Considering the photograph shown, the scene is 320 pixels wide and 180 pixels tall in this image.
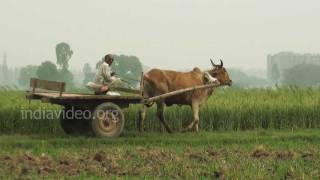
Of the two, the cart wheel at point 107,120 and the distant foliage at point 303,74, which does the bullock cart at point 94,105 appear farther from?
the distant foliage at point 303,74

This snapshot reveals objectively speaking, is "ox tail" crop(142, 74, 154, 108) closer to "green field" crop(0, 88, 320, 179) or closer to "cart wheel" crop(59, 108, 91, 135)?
"green field" crop(0, 88, 320, 179)

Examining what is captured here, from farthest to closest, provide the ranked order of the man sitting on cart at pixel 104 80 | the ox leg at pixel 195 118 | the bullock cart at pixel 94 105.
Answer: the ox leg at pixel 195 118, the man sitting on cart at pixel 104 80, the bullock cart at pixel 94 105

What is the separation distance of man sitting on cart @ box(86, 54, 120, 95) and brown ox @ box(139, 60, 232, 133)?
1391 millimetres

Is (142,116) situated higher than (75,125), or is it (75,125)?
(142,116)

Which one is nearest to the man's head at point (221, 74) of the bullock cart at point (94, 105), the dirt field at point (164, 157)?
the dirt field at point (164, 157)

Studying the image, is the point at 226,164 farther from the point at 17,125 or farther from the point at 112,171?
the point at 17,125

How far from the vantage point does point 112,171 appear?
8.36m

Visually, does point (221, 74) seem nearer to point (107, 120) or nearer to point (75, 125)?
point (107, 120)

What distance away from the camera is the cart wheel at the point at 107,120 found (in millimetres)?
12742

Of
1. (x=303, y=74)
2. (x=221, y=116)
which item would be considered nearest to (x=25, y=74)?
(x=303, y=74)

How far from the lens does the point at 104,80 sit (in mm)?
13109

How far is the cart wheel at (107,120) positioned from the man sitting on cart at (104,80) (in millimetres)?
396

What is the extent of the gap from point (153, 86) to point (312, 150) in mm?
4491

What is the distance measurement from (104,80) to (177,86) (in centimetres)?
225
